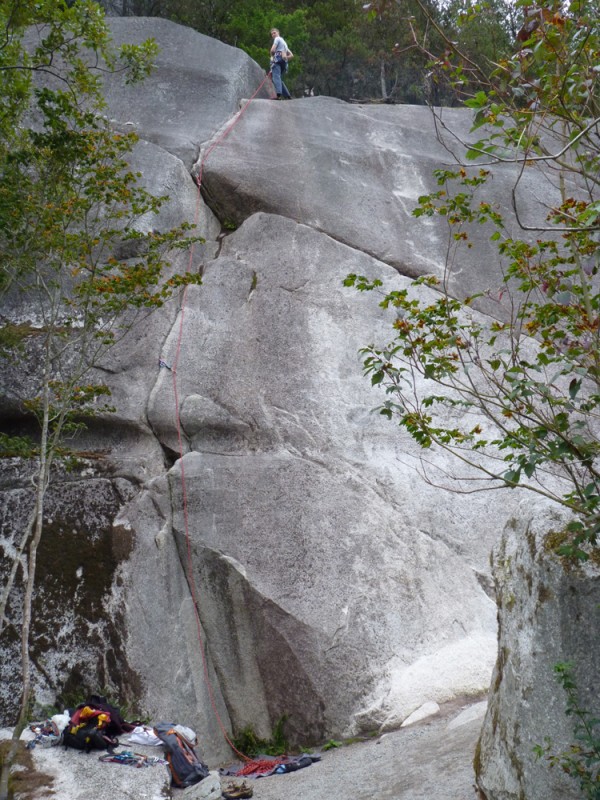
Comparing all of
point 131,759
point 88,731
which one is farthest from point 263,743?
point 88,731

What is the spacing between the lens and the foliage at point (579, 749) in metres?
4.00

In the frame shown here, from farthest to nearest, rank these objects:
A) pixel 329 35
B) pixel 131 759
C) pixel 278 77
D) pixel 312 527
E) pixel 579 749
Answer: pixel 329 35
pixel 278 77
pixel 312 527
pixel 131 759
pixel 579 749

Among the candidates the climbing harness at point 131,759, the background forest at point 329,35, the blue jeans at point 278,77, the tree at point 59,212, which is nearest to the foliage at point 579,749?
the climbing harness at point 131,759

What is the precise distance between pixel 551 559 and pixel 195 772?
183 inches

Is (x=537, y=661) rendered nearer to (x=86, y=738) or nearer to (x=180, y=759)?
(x=180, y=759)

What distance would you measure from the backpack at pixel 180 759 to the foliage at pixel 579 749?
4237mm

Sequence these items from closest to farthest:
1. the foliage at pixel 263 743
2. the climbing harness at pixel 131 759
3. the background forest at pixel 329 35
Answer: the climbing harness at pixel 131 759 → the foliage at pixel 263 743 → the background forest at pixel 329 35

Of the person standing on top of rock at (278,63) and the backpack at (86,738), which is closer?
the backpack at (86,738)

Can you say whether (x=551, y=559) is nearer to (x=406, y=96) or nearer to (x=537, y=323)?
(x=537, y=323)

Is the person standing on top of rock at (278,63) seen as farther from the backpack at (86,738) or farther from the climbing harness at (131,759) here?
the climbing harness at (131,759)

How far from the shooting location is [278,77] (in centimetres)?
1591

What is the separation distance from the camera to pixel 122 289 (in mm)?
9195

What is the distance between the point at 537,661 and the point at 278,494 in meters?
5.49

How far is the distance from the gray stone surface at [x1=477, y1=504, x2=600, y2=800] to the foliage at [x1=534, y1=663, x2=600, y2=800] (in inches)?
1.6
